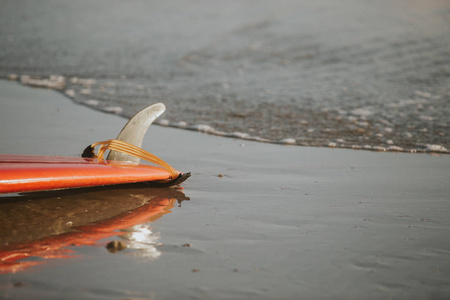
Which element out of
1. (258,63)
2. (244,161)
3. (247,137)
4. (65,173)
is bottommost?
(65,173)

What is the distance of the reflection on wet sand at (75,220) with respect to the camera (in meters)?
2.33

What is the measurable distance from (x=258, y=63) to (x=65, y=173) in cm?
731

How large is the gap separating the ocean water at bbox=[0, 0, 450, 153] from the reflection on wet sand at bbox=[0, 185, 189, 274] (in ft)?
7.45

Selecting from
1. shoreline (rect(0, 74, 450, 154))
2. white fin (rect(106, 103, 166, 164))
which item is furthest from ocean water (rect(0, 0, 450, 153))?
white fin (rect(106, 103, 166, 164))

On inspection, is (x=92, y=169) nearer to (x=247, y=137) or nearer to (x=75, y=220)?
(x=75, y=220)

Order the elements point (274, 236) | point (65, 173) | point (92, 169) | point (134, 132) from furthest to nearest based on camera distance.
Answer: point (134, 132) → point (92, 169) → point (65, 173) → point (274, 236)

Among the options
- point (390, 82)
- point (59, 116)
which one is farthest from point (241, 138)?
point (390, 82)

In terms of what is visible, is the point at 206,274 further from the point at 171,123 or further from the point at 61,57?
the point at 61,57

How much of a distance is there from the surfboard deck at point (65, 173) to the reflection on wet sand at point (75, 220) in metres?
0.10

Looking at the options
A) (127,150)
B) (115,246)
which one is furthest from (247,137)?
(115,246)

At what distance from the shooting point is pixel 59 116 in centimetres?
570

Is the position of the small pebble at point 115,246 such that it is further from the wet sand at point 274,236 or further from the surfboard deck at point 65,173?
the surfboard deck at point 65,173

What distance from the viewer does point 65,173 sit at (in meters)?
3.01

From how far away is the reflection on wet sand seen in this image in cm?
233
